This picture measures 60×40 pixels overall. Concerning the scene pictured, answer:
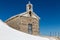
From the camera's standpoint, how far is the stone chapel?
23609mm

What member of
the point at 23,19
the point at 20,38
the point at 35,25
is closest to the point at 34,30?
the point at 35,25

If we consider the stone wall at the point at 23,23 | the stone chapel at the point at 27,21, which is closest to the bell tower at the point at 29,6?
the stone chapel at the point at 27,21

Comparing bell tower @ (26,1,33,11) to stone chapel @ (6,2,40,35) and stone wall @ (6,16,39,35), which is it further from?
stone wall @ (6,16,39,35)

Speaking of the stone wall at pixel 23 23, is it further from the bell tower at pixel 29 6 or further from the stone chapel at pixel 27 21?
the bell tower at pixel 29 6

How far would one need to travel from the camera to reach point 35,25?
24859 mm

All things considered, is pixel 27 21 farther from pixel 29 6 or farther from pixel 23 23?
pixel 29 6

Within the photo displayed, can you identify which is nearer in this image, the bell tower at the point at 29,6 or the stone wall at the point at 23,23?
the stone wall at the point at 23,23

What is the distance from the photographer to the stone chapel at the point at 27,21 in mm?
23609

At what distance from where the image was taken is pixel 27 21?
2420cm

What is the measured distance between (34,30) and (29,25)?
4.10 ft

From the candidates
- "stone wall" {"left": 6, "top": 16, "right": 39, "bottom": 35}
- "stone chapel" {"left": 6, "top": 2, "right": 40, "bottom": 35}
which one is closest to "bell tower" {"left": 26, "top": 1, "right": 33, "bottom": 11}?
"stone chapel" {"left": 6, "top": 2, "right": 40, "bottom": 35}

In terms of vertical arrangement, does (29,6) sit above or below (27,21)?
above

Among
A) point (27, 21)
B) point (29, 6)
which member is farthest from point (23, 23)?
point (29, 6)

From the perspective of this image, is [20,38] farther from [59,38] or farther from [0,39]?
[59,38]
